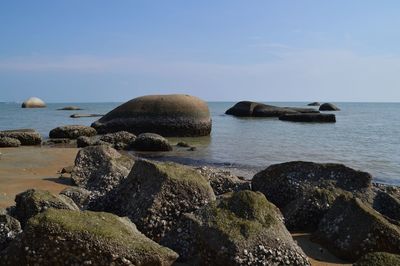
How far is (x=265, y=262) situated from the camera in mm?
4062

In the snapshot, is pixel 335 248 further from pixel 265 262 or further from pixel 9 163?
pixel 9 163

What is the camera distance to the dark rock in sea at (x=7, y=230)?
14.1ft

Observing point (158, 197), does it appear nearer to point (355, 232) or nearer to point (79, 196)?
point (79, 196)

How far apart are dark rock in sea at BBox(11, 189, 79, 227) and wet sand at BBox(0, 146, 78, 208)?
187 cm

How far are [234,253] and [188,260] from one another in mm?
595

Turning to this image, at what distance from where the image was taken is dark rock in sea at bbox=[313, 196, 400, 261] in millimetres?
4719

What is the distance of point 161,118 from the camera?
24109 mm

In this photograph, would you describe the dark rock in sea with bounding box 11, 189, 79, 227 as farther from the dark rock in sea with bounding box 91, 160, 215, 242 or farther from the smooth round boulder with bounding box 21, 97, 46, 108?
the smooth round boulder with bounding box 21, 97, 46, 108

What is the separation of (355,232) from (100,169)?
13.9 feet

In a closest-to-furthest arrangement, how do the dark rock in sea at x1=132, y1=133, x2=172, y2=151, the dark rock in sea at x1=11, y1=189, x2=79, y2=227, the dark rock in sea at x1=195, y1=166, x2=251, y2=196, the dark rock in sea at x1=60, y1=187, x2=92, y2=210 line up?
1. the dark rock in sea at x1=11, y1=189, x2=79, y2=227
2. the dark rock in sea at x1=60, y1=187, x2=92, y2=210
3. the dark rock in sea at x1=195, y1=166, x2=251, y2=196
4. the dark rock in sea at x1=132, y1=133, x2=172, y2=151

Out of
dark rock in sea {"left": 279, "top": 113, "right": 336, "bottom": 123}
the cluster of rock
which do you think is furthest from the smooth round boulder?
dark rock in sea {"left": 279, "top": 113, "right": 336, "bottom": 123}

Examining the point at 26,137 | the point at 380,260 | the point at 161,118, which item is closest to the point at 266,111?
the point at 161,118

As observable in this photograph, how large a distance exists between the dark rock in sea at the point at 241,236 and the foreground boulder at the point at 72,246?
504mm

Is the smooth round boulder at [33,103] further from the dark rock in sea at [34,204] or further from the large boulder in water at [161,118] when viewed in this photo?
the dark rock in sea at [34,204]
